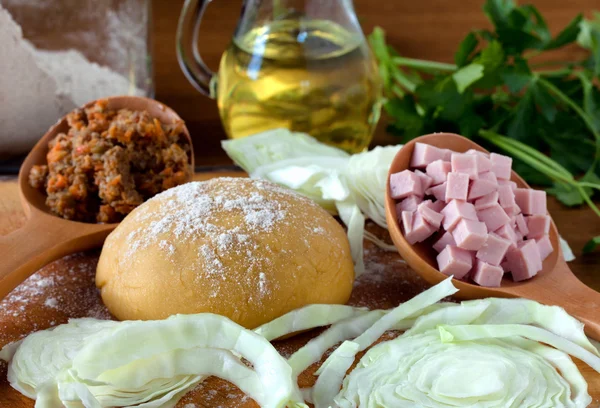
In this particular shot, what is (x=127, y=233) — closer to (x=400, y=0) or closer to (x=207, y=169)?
(x=207, y=169)

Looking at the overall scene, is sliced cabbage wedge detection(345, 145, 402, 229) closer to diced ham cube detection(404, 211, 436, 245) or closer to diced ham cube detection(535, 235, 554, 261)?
diced ham cube detection(404, 211, 436, 245)

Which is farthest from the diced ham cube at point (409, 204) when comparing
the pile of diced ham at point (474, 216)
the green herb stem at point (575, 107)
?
the green herb stem at point (575, 107)

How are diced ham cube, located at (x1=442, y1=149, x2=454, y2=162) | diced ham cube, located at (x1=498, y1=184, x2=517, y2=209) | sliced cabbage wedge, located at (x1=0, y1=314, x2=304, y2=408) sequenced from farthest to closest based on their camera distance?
diced ham cube, located at (x1=442, y1=149, x2=454, y2=162) → diced ham cube, located at (x1=498, y1=184, x2=517, y2=209) → sliced cabbage wedge, located at (x1=0, y1=314, x2=304, y2=408)

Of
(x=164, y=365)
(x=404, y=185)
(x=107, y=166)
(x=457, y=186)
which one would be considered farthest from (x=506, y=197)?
(x=107, y=166)

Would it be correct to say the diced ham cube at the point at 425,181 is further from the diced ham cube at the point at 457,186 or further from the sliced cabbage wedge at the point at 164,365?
the sliced cabbage wedge at the point at 164,365

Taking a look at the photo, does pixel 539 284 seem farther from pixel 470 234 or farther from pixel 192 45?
pixel 192 45

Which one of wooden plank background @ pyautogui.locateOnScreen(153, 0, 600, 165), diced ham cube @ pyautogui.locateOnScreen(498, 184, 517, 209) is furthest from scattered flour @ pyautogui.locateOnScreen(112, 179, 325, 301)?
wooden plank background @ pyautogui.locateOnScreen(153, 0, 600, 165)
